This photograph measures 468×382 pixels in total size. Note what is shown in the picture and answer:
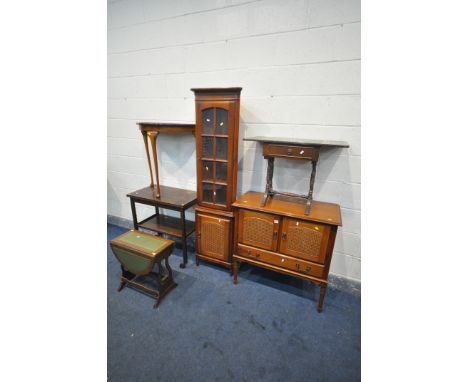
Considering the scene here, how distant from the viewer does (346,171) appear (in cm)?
193

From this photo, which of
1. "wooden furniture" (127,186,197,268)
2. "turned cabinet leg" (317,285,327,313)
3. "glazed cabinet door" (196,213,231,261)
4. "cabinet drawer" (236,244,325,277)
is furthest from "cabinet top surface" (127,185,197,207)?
"turned cabinet leg" (317,285,327,313)

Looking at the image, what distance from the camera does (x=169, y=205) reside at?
7.49 ft

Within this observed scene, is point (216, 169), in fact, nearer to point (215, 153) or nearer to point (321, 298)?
point (215, 153)

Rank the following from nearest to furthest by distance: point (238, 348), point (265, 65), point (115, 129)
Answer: point (238, 348), point (265, 65), point (115, 129)

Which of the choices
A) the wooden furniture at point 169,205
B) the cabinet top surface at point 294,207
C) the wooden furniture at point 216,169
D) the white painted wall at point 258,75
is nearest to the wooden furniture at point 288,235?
the cabinet top surface at point 294,207

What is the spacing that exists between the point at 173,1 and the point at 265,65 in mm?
1195

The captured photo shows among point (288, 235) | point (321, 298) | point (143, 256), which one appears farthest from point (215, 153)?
point (321, 298)

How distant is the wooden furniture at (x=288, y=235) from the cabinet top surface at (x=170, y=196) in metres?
0.66

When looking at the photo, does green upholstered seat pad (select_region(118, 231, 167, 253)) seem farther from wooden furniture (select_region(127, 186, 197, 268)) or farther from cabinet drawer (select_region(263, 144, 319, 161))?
cabinet drawer (select_region(263, 144, 319, 161))

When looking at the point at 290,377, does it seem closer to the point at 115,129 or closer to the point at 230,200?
the point at 230,200

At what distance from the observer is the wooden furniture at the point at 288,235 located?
1.72 metres

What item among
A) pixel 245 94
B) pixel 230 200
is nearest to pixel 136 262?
pixel 230 200

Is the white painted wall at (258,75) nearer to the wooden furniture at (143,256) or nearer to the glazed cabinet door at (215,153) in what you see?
the glazed cabinet door at (215,153)

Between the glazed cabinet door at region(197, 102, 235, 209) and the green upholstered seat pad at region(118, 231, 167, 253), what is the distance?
58cm
